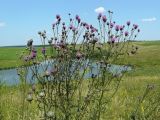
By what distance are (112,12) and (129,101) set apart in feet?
13.8

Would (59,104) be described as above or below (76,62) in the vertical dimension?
below

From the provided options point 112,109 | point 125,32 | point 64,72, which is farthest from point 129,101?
point 64,72

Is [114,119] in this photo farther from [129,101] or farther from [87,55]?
[87,55]

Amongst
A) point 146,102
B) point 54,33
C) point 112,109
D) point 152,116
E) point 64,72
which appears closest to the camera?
point 64,72

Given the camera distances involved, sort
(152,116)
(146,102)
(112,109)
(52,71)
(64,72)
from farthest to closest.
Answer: (146,102) < (112,109) < (152,116) < (64,72) < (52,71)

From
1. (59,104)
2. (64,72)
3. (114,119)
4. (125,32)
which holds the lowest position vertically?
(114,119)

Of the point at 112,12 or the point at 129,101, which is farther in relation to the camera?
the point at 129,101

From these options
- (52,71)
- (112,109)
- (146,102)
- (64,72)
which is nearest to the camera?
(52,71)

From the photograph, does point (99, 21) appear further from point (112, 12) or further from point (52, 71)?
point (52, 71)

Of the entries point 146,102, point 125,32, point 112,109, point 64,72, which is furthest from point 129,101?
point 64,72

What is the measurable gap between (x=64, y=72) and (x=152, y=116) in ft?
10.5

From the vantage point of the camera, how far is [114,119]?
827cm

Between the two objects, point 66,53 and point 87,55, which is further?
point 87,55

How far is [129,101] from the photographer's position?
10.0 metres
